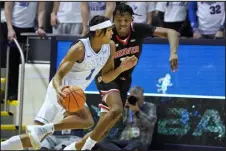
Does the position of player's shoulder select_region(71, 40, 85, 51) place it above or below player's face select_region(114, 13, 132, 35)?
below

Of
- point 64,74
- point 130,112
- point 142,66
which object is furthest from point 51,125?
point 142,66

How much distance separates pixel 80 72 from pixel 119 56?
97 centimetres

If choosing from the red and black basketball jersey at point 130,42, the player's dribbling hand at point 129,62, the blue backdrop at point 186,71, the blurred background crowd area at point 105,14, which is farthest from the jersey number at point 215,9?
the player's dribbling hand at point 129,62

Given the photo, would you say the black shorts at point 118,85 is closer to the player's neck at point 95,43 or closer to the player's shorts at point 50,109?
the player's neck at point 95,43

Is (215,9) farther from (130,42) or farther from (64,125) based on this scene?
(64,125)

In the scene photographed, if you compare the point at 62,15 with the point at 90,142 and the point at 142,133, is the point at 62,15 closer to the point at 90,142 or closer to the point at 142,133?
the point at 142,133

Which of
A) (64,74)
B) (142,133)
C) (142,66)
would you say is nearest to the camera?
(64,74)

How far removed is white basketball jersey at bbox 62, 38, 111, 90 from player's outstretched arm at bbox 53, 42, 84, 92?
10 cm

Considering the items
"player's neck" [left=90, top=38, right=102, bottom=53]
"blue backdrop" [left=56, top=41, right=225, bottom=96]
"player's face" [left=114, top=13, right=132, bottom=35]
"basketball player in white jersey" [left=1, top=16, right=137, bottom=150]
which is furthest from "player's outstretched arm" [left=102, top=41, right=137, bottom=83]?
"blue backdrop" [left=56, top=41, right=225, bottom=96]

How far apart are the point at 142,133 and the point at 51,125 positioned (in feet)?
11.3

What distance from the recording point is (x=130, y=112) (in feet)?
42.7

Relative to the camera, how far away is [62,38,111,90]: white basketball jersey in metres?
10.1

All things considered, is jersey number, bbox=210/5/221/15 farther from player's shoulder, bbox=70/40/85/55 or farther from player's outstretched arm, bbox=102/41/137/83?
player's shoulder, bbox=70/40/85/55

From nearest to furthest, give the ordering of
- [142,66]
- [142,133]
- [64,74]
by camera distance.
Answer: [64,74], [142,133], [142,66]
